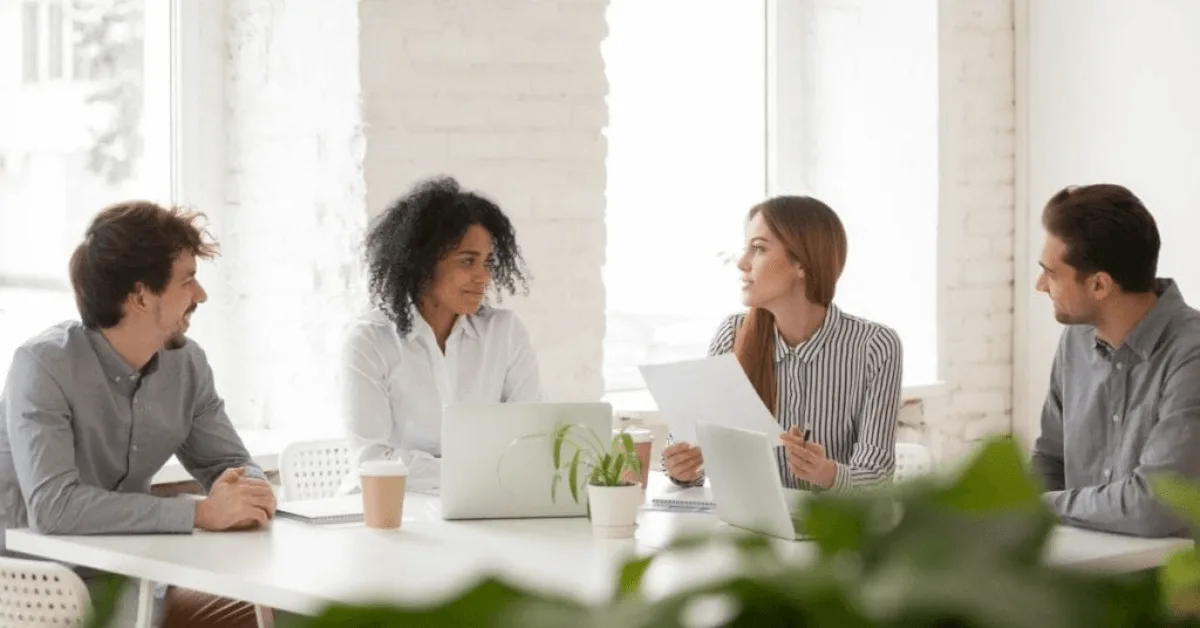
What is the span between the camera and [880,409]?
302 cm

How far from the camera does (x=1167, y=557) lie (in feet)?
1.14

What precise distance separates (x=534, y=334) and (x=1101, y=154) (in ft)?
5.89

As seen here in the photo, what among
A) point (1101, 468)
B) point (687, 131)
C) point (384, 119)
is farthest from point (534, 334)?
point (1101, 468)

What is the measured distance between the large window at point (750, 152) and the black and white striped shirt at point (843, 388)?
4.46 ft

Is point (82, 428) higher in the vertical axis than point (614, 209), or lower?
lower

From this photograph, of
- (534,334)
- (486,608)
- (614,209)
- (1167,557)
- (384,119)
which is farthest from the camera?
(614,209)

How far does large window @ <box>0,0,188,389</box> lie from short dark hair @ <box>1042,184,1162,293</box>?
208 cm

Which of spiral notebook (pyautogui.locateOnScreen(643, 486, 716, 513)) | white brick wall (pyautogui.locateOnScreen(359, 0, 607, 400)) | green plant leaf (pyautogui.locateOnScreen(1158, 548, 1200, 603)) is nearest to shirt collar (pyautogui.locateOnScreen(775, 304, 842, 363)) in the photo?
spiral notebook (pyautogui.locateOnScreen(643, 486, 716, 513))

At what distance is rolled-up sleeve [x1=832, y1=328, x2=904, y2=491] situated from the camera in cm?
296

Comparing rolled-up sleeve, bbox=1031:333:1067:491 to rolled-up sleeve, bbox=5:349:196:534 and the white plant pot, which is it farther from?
rolled-up sleeve, bbox=5:349:196:534

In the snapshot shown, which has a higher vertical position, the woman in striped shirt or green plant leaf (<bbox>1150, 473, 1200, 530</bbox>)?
green plant leaf (<bbox>1150, 473, 1200, 530</bbox>)

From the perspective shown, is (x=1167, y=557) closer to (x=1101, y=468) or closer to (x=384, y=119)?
(x=1101, y=468)

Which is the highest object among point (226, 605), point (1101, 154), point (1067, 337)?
point (1101, 154)

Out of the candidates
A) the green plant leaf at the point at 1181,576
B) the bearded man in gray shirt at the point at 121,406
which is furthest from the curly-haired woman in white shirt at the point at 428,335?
the green plant leaf at the point at 1181,576
